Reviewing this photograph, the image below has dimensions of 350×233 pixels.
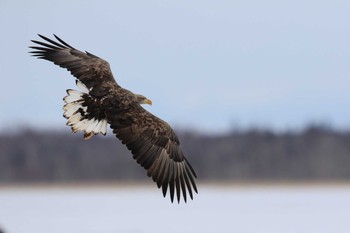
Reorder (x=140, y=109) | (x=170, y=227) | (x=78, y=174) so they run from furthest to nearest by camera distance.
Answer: (x=78, y=174) < (x=170, y=227) < (x=140, y=109)

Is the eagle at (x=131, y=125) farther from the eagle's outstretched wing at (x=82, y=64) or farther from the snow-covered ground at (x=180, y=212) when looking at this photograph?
the snow-covered ground at (x=180, y=212)

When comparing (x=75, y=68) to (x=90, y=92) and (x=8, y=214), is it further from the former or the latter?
(x=8, y=214)

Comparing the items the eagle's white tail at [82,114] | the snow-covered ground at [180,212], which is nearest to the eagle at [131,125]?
the eagle's white tail at [82,114]

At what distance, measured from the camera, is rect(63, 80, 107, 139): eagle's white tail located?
9.99m

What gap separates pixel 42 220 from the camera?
53.2 feet

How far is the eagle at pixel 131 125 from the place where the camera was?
968 centimetres

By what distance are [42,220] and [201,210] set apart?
266 cm

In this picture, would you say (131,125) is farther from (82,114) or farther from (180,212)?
(180,212)

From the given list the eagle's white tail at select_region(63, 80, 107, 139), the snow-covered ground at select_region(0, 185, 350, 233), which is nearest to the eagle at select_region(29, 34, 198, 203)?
the eagle's white tail at select_region(63, 80, 107, 139)

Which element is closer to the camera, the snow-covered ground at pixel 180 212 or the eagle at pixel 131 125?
the eagle at pixel 131 125

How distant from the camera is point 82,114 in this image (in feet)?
32.9

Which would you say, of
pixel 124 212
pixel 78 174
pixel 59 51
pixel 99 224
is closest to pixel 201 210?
pixel 124 212

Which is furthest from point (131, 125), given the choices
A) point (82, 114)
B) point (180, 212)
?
point (180, 212)

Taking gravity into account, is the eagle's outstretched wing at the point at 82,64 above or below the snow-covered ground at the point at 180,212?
above
